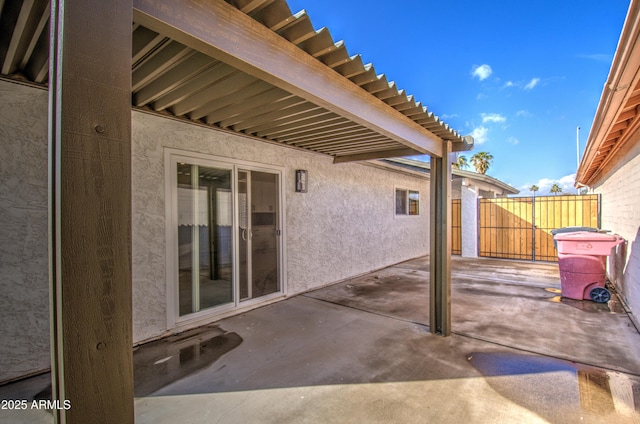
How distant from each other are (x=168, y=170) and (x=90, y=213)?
130 inches

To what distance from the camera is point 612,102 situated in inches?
128

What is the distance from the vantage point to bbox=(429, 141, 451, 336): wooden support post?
4.25 metres

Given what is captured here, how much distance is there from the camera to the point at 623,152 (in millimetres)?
5477

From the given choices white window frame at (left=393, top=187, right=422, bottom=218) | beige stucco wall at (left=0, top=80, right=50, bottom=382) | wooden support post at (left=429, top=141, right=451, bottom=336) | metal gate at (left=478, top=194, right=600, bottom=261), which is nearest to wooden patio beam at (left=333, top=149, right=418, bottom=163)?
wooden support post at (left=429, top=141, right=451, bottom=336)

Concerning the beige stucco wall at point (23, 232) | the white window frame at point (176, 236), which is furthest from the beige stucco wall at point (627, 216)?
the beige stucco wall at point (23, 232)

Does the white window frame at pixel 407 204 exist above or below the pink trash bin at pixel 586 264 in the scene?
above

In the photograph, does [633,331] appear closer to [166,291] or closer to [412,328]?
[412,328]

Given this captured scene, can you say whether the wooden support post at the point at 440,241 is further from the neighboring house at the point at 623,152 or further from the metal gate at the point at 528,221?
the metal gate at the point at 528,221

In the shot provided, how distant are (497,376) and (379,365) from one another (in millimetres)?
1196

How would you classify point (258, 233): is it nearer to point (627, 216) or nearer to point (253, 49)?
point (253, 49)

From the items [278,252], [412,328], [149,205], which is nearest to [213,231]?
[149,205]

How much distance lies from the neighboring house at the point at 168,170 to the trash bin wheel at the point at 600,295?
137 inches

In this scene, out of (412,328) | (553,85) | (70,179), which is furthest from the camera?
(553,85)

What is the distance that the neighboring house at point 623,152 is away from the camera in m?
2.43
